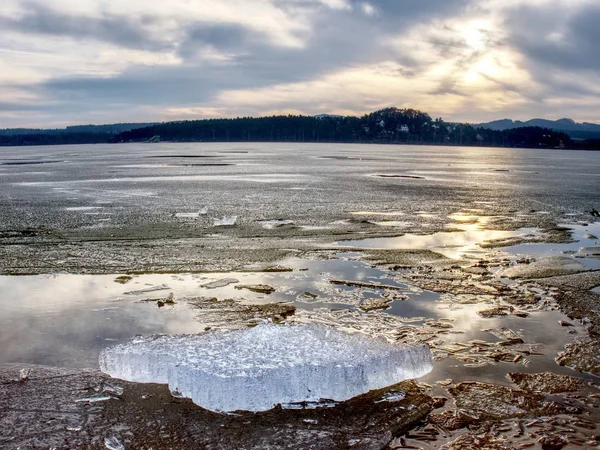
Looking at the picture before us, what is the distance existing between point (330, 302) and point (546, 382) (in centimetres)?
379

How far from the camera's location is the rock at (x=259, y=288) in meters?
9.95

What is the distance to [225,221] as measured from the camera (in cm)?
1778

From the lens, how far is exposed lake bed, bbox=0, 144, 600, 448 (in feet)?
17.7

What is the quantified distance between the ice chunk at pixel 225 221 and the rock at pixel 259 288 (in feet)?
22.6

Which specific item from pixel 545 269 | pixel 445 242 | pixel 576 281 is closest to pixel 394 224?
pixel 445 242

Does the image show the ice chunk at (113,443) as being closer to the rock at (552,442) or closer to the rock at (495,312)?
the rock at (552,442)

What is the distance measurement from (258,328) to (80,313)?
330 centimetres

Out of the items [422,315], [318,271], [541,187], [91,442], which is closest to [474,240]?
[318,271]

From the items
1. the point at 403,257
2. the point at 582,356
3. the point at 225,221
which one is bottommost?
the point at 582,356

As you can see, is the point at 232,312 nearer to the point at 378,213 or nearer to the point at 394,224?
the point at 394,224

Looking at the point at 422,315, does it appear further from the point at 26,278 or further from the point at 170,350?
the point at 26,278

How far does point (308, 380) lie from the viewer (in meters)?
5.95

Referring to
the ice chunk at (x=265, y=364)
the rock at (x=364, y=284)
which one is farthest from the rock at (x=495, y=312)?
the ice chunk at (x=265, y=364)

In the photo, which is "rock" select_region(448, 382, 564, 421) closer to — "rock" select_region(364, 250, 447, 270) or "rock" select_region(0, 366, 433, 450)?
"rock" select_region(0, 366, 433, 450)
